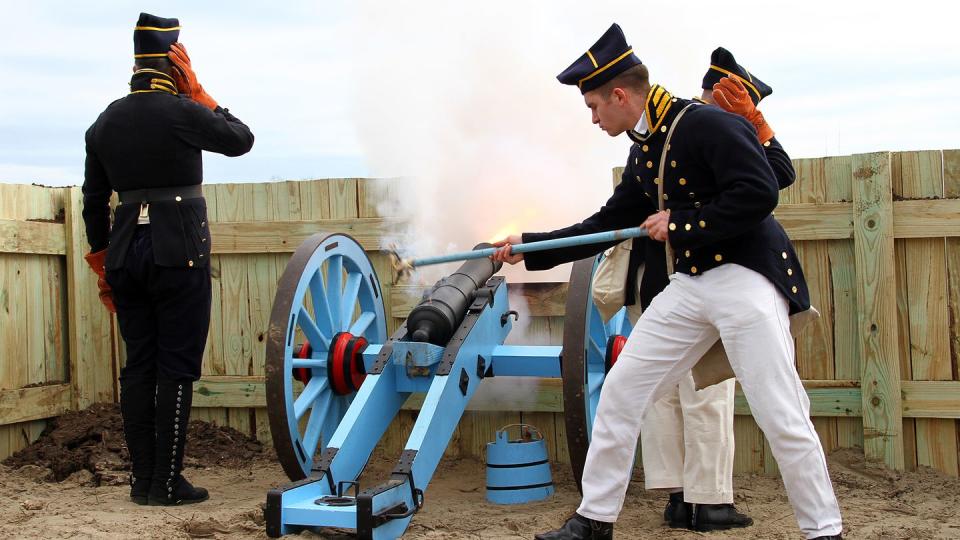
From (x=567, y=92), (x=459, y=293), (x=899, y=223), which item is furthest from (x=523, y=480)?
(x=567, y=92)

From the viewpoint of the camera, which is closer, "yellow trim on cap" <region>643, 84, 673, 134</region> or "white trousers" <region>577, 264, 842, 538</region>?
"white trousers" <region>577, 264, 842, 538</region>

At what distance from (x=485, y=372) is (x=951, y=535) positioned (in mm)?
1957

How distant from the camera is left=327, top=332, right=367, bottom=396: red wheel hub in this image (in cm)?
488

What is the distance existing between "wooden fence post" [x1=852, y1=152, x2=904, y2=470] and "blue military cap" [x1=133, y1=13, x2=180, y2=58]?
3039 millimetres

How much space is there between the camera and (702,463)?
13.4 feet

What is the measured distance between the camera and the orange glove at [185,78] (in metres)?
4.53

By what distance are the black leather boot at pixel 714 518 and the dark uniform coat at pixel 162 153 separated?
2.25 m

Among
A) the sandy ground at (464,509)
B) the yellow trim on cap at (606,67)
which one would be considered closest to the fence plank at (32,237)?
the sandy ground at (464,509)

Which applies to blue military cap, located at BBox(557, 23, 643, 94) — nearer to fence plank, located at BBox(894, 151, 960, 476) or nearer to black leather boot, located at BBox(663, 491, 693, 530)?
black leather boot, located at BBox(663, 491, 693, 530)

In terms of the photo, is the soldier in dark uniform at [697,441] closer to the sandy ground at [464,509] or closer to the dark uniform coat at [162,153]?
the sandy ground at [464,509]

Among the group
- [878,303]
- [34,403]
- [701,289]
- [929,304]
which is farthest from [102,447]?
[929,304]

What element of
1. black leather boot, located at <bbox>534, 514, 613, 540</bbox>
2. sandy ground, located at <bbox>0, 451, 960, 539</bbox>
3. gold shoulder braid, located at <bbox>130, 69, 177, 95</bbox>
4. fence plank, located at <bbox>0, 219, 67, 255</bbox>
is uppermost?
gold shoulder braid, located at <bbox>130, 69, 177, 95</bbox>

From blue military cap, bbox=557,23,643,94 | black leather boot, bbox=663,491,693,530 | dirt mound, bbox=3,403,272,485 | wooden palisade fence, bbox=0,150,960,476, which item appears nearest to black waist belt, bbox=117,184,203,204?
wooden palisade fence, bbox=0,150,960,476

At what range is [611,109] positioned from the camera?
11.8ft
